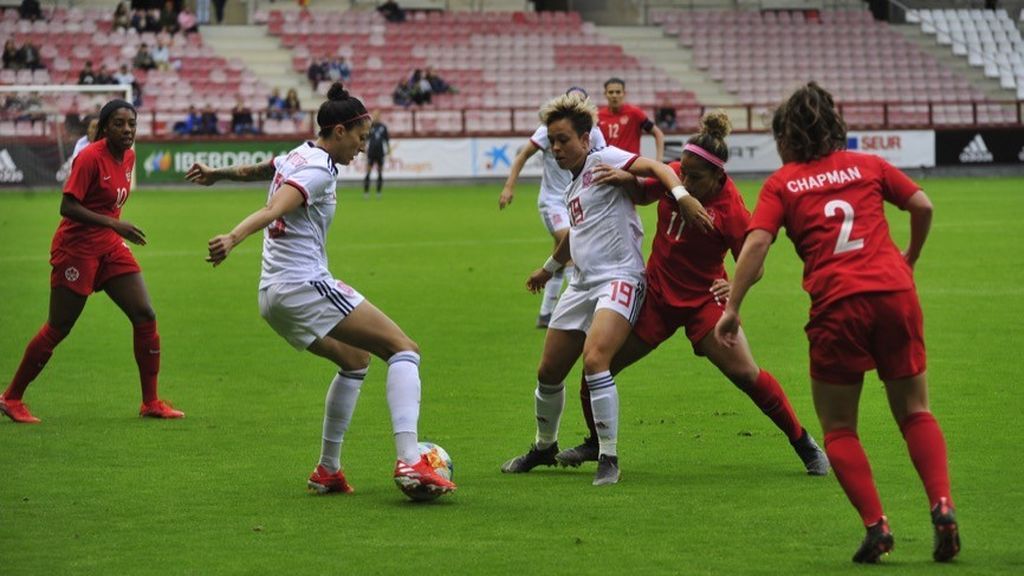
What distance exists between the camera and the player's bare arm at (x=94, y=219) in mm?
10203

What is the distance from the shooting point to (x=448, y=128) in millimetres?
42406

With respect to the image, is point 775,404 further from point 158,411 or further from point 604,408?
point 158,411

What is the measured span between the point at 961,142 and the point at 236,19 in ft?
69.8

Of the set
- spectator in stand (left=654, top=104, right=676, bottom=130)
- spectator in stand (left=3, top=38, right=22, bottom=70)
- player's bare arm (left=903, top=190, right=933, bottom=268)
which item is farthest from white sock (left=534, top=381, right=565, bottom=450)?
spectator in stand (left=3, top=38, right=22, bottom=70)

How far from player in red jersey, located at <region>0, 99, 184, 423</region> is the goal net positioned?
2056 centimetres

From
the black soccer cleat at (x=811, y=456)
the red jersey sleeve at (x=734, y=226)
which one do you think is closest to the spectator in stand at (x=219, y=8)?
the red jersey sleeve at (x=734, y=226)

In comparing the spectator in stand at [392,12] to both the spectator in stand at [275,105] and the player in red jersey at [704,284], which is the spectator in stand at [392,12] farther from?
the player in red jersey at [704,284]

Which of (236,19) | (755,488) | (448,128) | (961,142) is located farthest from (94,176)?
(236,19)

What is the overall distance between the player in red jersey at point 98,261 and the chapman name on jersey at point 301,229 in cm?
265

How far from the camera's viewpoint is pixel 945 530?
20.6 feet

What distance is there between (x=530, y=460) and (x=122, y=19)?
37.4 metres

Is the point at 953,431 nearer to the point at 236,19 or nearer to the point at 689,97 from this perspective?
the point at 689,97

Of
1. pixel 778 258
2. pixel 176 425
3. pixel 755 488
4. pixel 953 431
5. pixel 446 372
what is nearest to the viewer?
pixel 755 488

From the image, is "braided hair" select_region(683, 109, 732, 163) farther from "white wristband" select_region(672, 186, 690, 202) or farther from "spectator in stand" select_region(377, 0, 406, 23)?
"spectator in stand" select_region(377, 0, 406, 23)
